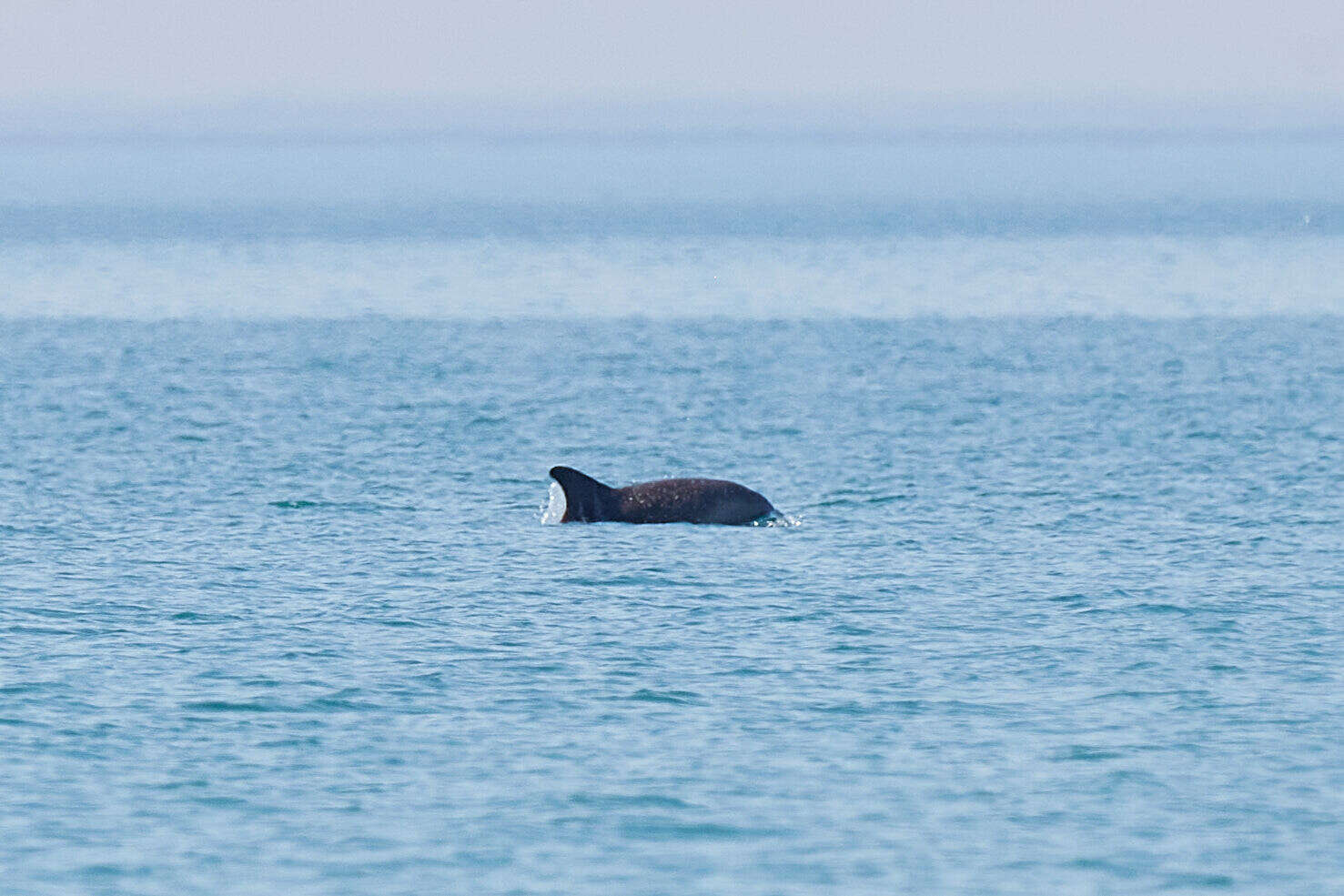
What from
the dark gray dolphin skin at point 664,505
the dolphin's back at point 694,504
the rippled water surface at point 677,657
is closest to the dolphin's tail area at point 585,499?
the dark gray dolphin skin at point 664,505

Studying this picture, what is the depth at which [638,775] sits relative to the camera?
19.5 metres

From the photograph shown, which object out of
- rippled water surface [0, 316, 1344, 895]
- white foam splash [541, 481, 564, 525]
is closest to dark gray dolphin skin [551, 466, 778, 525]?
white foam splash [541, 481, 564, 525]

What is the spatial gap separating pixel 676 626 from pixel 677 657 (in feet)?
4.92

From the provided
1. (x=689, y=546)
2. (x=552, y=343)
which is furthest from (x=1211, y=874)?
(x=552, y=343)

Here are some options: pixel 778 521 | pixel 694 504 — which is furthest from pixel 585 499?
pixel 778 521

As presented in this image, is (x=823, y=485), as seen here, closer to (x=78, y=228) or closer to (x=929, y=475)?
(x=929, y=475)

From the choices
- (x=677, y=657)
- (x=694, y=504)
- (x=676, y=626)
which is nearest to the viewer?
(x=677, y=657)

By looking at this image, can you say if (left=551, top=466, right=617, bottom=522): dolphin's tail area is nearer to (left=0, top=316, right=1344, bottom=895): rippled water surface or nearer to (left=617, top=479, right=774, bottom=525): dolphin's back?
(left=617, top=479, right=774, bottom=525): dolphin's back

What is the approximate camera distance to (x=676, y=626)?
995 inches

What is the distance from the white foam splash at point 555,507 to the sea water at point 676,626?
0.27m

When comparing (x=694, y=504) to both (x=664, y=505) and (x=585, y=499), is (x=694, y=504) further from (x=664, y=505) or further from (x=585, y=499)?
(x=585, y=499)

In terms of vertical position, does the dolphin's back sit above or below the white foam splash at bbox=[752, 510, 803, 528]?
above

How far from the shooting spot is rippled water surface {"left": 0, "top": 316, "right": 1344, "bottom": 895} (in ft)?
58.0

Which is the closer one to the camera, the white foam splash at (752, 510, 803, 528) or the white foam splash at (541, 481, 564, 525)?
the white foam splash at (752, 510, 803, 528)
